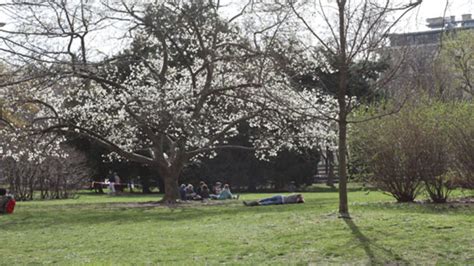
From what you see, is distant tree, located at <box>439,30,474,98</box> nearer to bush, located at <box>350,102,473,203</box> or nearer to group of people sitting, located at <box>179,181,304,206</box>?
group of people sitting, located at <box>179,181,304,206</box>

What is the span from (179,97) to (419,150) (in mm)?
9485

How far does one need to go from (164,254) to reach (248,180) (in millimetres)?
29041

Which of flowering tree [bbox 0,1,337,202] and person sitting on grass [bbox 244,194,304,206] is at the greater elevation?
flowering tree [bbox 0,1,337,202]

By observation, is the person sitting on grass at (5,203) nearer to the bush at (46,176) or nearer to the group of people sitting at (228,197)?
the group of people sitting at (228,197)

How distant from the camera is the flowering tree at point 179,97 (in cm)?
2061

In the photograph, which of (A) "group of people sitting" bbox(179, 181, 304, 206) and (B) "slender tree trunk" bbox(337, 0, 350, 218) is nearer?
(B) "slender tree trunk" bbox(337, 0, 350, 218)

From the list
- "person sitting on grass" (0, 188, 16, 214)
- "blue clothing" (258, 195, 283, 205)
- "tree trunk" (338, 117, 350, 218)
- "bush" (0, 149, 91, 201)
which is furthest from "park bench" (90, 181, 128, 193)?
"tree trunk" (338, 117, 350, 218)

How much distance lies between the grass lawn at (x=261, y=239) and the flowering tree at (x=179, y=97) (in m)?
6.60

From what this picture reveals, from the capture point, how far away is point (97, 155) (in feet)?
121

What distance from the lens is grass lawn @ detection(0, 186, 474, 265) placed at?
8.10 m

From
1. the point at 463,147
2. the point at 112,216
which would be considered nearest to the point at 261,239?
the point at 463,147

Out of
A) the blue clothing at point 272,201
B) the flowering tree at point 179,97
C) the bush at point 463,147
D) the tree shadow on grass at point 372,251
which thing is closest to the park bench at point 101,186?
the flowering tree at point 179,97

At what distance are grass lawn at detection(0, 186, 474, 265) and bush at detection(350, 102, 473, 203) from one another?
1.02 m

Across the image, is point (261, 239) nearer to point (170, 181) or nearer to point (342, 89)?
point (342, 89)
